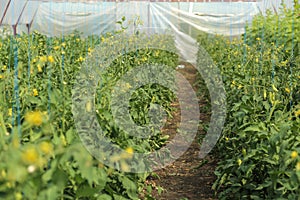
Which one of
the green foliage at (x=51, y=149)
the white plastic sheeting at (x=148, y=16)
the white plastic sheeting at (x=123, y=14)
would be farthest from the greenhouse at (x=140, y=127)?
the white plastic sheeting at (x=148, y=16)

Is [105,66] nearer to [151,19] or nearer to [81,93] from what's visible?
[81,93]

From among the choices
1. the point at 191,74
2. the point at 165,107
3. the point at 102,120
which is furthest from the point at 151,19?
the point at 102,120

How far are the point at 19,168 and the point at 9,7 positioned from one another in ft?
34.1

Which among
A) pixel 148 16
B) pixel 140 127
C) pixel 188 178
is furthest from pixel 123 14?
pixel 140 127

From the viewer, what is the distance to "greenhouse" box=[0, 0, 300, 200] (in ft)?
6.82

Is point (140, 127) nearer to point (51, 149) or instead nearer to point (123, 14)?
point (51, 149)

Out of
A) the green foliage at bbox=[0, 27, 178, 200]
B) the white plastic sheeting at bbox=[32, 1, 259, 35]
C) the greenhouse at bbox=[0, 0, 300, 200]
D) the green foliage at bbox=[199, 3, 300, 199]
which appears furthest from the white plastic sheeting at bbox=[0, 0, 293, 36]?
the green foliage at bbox=[0, 27, 178, 200]

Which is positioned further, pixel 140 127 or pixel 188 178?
pixel 188 178

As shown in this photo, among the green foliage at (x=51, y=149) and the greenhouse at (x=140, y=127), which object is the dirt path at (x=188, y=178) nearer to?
the greenhouse at (x=140, y=127)

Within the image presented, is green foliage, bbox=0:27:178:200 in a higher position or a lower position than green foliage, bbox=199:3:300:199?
higher

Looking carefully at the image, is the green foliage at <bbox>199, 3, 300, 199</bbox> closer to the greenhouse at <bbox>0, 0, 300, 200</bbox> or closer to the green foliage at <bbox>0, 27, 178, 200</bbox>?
the greenhouse at <bbox>0, 0, 300, 200</bbox>

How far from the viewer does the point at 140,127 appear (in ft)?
12.1

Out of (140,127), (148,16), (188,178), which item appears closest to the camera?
(140,127)

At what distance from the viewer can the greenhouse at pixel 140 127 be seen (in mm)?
2080
